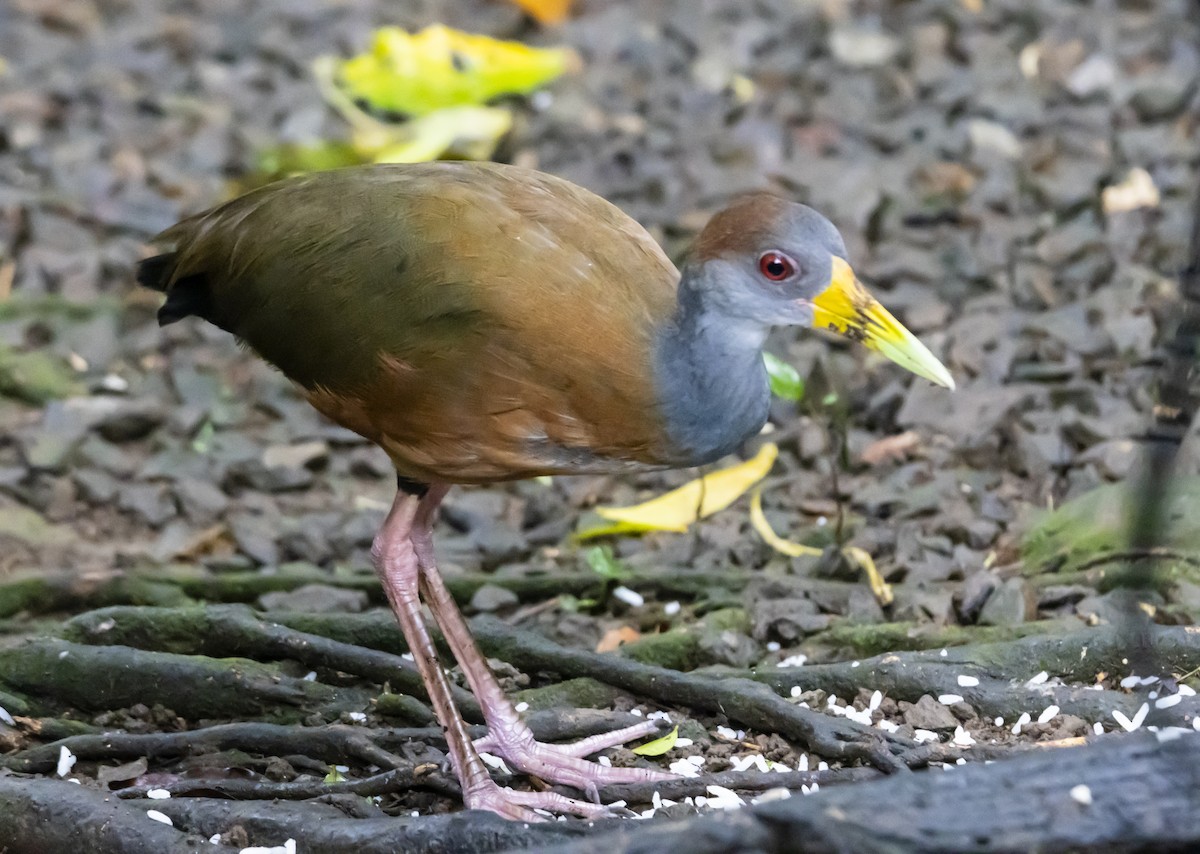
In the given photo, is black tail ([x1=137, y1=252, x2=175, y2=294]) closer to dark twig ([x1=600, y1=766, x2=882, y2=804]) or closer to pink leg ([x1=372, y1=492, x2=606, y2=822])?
pink leg ([x1=372, y1=492, x2=606, y2=822])

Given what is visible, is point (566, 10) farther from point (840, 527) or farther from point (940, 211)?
point (840, 527)

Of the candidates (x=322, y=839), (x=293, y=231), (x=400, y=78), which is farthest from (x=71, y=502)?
(x=400, y=78)

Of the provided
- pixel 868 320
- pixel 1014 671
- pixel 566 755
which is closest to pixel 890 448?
pixel 1014 671

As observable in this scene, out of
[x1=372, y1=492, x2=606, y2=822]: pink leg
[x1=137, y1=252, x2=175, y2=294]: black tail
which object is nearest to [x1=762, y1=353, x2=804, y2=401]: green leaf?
[x1=372, y1=492, x2=606, y2=822]: pink leg

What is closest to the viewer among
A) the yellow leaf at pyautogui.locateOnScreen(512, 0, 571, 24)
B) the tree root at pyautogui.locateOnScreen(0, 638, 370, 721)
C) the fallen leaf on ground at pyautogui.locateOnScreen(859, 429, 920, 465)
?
the tree root at pyautogui.locateOnScreen(0, 638, 370, 721)

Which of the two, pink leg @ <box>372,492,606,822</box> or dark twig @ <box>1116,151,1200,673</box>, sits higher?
dark twig @ <box>1116,151,1200,673</box>

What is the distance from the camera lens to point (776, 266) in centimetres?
416

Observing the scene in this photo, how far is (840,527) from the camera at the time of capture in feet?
18.2

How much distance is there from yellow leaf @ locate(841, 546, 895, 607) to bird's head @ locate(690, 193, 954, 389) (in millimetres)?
1224

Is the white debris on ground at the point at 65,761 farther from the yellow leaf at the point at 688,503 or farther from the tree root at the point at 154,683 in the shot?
the yellow leaf at the point at 688,503

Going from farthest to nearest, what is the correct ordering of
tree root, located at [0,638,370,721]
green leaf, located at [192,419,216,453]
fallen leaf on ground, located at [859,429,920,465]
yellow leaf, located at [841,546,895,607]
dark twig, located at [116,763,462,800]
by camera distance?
green leaf, located at [192,419,216,453] < fallen leaf on ground, located at [859,429,920,465] < yellow leaf, located at [841,546,895,607] < tree root, located at [0,638,370,721] < dark twig, located at [116,763,462,800]

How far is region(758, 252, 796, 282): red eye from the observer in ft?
13.6

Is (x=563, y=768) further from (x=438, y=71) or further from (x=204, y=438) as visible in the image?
(x=438, y=71)

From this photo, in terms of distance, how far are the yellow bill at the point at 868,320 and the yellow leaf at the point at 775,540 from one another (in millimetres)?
1544
